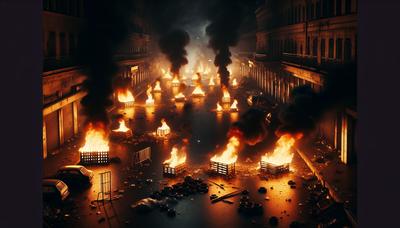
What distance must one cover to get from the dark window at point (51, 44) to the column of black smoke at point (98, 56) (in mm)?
2165

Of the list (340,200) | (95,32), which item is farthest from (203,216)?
(95,32)

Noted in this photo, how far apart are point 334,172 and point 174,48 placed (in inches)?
2192

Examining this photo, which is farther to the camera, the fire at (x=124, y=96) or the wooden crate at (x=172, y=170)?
the fire at (x=124, y=96)

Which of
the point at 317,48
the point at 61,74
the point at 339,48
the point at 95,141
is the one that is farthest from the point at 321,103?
the point at 61,74

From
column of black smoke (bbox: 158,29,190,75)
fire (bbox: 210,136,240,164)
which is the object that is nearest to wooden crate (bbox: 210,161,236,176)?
fire (bbox: 210,136,240,164)

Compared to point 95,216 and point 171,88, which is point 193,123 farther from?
point 171,88

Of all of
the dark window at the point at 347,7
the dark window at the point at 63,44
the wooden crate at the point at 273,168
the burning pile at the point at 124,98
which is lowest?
the wooden crate at the point at 273,168

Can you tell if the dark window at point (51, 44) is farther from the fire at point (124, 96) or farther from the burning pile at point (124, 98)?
the fire at point (124, 96)

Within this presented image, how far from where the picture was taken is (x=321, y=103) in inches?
942

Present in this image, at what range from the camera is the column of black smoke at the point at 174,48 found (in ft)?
244

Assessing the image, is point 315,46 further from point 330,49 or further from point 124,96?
point 124,96

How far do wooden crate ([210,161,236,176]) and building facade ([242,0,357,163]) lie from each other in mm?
5796

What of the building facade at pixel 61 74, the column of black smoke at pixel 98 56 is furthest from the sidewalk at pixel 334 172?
the building facade at pixel 61 74

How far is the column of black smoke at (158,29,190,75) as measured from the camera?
244 feet
